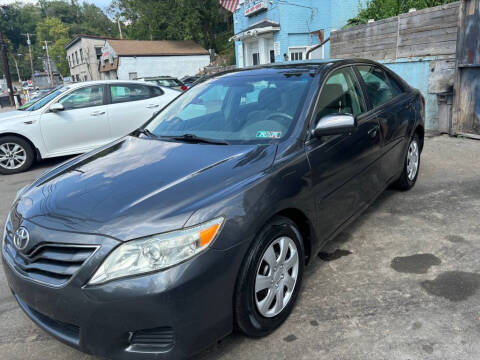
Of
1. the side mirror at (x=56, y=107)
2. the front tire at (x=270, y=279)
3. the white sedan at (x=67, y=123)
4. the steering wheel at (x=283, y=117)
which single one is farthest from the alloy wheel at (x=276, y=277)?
the side mirror at (x=56, y=107)

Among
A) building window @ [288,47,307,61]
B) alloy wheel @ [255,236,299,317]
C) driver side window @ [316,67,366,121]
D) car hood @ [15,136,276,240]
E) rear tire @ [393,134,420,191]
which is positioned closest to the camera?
car hood @ [15,136,276,240]

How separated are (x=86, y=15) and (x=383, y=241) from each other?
347 feet

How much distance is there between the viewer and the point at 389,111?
3.87 m

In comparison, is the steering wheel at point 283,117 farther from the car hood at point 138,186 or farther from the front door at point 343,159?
the car hood at point 138,186

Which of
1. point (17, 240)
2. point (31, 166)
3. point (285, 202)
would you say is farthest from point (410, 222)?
point (31, 166)

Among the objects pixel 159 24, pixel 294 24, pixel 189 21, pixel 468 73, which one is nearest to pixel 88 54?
pixel 159 24

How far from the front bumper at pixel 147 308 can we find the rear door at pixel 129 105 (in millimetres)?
5930

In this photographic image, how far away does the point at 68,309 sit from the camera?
1865 mm

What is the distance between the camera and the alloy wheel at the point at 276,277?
2242 millimetres

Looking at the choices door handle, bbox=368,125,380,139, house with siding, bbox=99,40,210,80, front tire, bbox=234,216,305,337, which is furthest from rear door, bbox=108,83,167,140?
house with siding, bbox=99,40,210,80

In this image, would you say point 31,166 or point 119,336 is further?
point 31,166

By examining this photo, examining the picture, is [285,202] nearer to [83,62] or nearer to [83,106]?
[83,106]

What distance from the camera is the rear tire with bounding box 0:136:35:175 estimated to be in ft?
23.0

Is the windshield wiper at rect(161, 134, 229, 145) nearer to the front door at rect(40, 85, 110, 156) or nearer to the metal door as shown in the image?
the front door at rect(40, 85, 110, 156)
